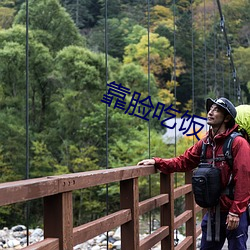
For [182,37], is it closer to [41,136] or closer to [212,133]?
[41,136]

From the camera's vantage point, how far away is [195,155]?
6.65 ft

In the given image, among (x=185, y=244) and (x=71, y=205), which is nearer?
(x=71, y=205)

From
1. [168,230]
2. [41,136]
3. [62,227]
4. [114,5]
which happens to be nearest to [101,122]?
[41,136]

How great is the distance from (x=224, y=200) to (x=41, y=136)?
13001 millimetres

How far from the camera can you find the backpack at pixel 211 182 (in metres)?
1.79

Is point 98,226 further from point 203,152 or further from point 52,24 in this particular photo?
point 52,24

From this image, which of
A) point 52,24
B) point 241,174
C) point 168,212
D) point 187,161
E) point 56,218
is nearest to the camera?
point 56,218

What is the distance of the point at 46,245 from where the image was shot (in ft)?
3.98

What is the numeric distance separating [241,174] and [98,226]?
465mm

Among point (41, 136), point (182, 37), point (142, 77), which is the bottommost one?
point (41, 136)

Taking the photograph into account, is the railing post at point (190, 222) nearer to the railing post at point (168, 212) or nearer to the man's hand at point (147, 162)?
the railing post at point (168, 212)

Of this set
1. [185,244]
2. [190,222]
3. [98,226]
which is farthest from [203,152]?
[190,222]

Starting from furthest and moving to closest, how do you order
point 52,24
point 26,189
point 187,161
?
point 52,24 → point 187,161 → point 26,189

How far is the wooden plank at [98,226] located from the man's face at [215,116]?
1.20 ft
